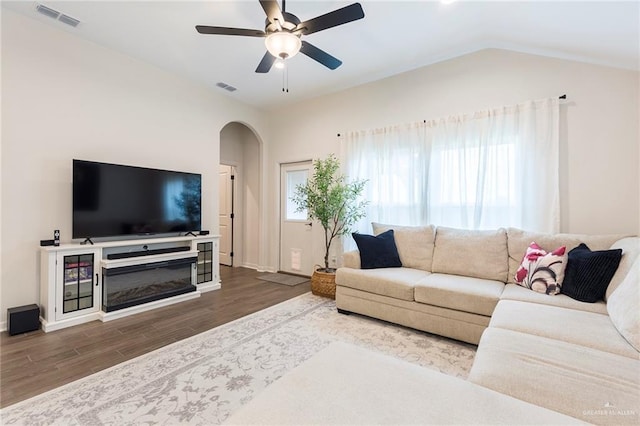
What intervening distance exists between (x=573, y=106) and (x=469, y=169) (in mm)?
1111

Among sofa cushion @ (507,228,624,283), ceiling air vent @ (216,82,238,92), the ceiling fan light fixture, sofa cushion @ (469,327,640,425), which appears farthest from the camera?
ceiling air vent @ (216,82,238,92)

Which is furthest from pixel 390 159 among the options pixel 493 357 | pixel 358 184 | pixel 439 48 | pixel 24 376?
pixel 24 376

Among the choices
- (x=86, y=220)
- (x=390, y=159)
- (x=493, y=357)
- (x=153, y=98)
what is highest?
(x=153, y=98)

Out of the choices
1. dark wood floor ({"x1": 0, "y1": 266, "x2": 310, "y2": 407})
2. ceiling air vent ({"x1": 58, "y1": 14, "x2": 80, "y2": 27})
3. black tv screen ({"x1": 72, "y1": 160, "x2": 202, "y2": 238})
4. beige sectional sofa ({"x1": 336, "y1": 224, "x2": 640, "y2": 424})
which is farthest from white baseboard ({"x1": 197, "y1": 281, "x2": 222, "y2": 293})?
ceiling air vent ({"x1": 58, "y1": 14, "x2": 80, "y2": 27})

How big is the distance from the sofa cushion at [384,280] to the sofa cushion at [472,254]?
0.27 meters

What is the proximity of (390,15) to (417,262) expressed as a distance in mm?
2630

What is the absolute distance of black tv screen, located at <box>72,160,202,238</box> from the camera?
9.98ft

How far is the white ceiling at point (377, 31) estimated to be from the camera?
2.43 meters

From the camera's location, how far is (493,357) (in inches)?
54.2

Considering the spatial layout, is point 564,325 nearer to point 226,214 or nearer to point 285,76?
point 285,76

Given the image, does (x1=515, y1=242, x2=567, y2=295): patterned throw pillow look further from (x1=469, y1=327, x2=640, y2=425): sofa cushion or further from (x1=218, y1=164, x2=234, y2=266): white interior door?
(x1=218, y1=164, x2=234, y2=266): white interior door

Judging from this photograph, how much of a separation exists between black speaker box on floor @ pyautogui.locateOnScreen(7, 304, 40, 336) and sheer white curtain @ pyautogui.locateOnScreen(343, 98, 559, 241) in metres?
3.75

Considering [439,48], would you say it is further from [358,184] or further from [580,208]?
[580,208]

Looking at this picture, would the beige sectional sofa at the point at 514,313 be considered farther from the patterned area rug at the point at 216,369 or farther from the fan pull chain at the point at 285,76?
the fan pull chain at the point at 285,76
